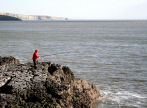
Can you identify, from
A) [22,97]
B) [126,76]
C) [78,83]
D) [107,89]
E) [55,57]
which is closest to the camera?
[22,97]

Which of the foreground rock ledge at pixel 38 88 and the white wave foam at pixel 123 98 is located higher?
the foreground rock ledge at pixel 38 88

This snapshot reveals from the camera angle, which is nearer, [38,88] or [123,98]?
[38,88]

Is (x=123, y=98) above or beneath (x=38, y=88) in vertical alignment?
beneath

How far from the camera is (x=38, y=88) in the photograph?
1073cm

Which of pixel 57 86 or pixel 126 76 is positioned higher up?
pixel 57 86

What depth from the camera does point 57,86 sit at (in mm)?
11055

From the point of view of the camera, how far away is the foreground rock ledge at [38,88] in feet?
33.9

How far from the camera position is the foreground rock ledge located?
10336mm

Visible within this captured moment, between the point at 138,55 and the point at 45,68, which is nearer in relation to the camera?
the point at 45,68

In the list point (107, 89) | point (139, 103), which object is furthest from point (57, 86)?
point (107, 89)

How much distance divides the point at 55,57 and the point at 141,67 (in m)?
8.25

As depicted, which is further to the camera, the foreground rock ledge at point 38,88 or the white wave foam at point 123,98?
the white wave foam at point 123,98

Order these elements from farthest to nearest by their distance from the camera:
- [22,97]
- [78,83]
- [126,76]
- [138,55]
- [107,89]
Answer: [138,55]
[126,76]
[107,89]
[78,83]
[22,97]

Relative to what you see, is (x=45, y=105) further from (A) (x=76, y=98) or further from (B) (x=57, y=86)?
(A) (x=76, y=98)
